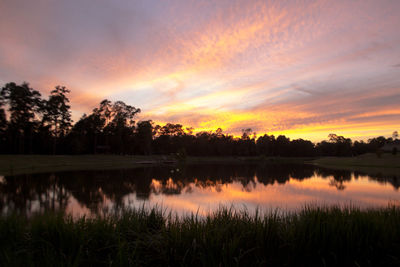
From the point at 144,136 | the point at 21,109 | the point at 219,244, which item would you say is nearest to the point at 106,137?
the point at 144,136

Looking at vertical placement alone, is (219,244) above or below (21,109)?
below

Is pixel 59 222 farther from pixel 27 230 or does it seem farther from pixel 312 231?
pixel 312 231

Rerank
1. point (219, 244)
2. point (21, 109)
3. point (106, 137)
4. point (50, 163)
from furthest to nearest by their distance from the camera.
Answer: point (106, 137) → point (21, 109) → point (50, 163) → point (219, 244)

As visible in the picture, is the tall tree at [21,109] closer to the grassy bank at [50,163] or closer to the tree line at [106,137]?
the tree line at [106,137]

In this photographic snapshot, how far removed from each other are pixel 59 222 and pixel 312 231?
5.60m

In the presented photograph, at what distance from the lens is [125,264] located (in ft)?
13.4

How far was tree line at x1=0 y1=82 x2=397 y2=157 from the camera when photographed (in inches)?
1973

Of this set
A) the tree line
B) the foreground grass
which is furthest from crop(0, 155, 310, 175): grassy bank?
the foreground grass

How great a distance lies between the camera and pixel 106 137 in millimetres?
69125

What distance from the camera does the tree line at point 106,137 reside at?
5012 cm

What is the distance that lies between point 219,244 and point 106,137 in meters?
70.5

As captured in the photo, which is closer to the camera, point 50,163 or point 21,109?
point 50,163

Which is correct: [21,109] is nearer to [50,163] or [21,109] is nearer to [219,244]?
[50,163]

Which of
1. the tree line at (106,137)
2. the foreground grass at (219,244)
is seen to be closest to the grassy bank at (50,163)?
the tree line at (106,137)
